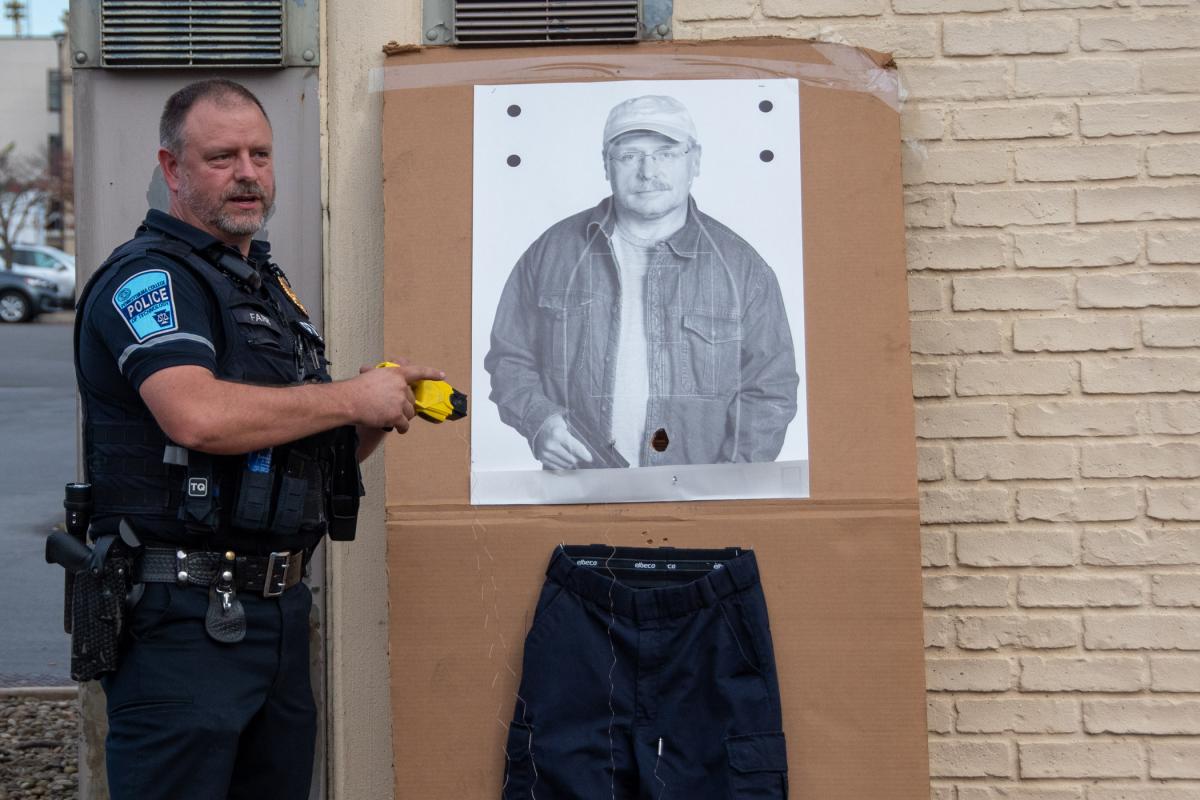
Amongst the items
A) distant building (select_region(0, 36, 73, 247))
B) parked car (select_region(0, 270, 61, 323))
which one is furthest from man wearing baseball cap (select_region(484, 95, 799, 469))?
distant building (select_region(0, 36, 73, 247))

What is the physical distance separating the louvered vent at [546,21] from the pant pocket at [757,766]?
159 centimetres

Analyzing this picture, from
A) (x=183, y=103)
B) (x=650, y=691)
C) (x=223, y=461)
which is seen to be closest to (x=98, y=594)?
(x=223, y=461)

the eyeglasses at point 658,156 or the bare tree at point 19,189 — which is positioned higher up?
the bare tree at point 19,189

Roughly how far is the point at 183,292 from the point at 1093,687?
2223 millimetres

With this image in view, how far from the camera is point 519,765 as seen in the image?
279cm

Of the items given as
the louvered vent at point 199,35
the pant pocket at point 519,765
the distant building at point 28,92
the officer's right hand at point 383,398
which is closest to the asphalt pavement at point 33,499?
the louvered vent at point 199,35

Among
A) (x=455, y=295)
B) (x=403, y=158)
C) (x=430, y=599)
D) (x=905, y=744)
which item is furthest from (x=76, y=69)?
(x=905, y=744)

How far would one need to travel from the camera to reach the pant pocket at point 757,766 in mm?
2672

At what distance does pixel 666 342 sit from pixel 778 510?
45 centimetres

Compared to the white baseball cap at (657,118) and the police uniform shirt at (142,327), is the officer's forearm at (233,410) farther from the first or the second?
the white baseball cap at (657,118)

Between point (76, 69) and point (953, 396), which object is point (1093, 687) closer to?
point (953, 396)

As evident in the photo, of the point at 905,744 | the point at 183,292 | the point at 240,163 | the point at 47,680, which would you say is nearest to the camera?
the point at 183,292

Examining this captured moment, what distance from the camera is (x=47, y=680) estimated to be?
544 cm

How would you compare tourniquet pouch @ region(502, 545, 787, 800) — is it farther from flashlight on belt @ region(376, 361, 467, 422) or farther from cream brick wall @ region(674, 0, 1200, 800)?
cream brick wall @ region(674, 0, 1200, 800)
